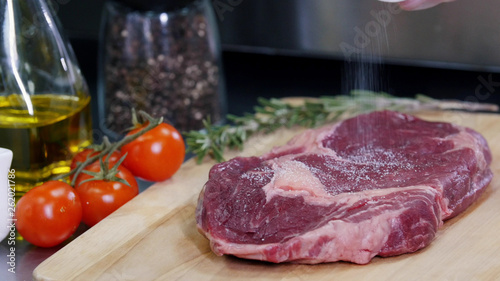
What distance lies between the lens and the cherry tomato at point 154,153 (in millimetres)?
1986

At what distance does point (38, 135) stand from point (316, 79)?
147 cm

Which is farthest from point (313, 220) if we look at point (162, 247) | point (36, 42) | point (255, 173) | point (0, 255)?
point (36, 42)

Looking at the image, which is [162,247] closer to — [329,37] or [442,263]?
Result: [442,263]

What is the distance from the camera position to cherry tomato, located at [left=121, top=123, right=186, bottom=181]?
1.99m

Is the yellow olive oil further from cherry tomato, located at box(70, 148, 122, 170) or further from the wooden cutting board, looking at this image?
the wooden cutting board

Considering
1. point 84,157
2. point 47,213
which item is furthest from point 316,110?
point 47,213

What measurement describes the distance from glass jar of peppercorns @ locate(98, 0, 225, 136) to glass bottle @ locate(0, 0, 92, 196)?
1.09 feet

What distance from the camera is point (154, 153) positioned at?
6.51ft

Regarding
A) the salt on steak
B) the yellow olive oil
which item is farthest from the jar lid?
the salt on steak

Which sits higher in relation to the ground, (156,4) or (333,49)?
(156,4)

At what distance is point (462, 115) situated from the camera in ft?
8.04

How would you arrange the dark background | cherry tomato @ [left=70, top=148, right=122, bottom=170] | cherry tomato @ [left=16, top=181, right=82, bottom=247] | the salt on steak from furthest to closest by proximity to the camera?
the dark background → cherry tomato @ [left=70, top=148, right=122, bottom=170] → cherry tomato @ [left=16, top=181, right=82, bottom=247] → the salt on steak

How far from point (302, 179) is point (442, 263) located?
37cm

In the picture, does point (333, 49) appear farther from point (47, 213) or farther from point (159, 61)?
point (47, 213)
